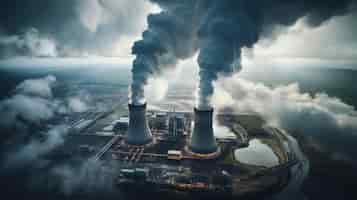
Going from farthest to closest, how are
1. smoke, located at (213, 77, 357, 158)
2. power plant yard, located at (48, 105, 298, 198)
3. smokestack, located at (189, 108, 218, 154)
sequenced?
smoke, located at (213, 77, 357, 158) → smokestack, located at (189, 108, 218, 154) → power plant yard, located at (48, 105, 298, 198)

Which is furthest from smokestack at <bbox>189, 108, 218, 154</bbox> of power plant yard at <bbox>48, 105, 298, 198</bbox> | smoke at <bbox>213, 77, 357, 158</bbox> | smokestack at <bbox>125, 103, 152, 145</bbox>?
smoke at <bbox>213, 77, 357, 158</bbox>

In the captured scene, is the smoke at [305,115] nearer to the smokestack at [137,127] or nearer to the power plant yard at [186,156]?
the power plant yard at [186,156]

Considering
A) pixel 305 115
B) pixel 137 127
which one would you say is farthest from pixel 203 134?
pixel 305 115

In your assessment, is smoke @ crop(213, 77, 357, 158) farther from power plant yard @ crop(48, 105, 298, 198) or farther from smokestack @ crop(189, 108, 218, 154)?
smokestack @ crop(189, 108, 218, 154)

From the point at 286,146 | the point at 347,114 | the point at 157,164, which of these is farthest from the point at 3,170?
the point at 347,114

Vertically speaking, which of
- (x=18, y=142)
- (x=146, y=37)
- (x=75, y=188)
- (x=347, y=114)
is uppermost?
(x=146, y=37)

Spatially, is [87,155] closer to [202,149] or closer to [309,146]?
[202,149]
